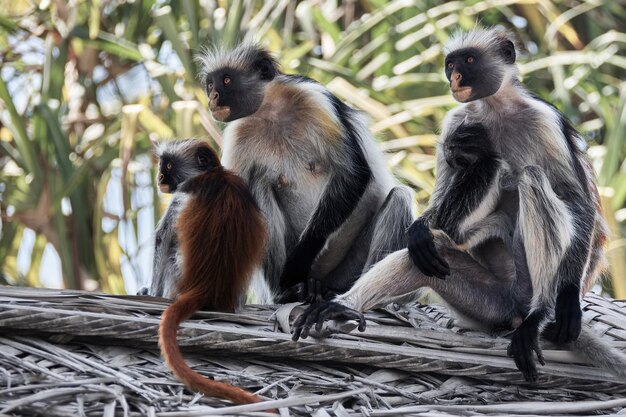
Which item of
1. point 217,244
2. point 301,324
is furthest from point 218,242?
point 301,324

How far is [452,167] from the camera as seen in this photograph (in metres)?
4.15

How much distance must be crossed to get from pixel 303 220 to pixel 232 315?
1241 mm

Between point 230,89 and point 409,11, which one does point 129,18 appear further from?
point 230,89

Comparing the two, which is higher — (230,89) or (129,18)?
(129,18)

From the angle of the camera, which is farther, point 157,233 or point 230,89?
point 230,89

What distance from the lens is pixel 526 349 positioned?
3721mm

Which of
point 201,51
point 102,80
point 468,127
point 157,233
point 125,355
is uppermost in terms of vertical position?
point 102,80

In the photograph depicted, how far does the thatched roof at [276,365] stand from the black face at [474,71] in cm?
92

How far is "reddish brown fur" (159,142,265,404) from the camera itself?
12.2 feet

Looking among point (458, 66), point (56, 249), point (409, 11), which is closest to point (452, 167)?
point (458, 66)

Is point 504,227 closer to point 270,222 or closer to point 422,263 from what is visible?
point 422,263

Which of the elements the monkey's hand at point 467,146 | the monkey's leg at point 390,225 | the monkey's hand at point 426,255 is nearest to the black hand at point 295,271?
the monkey's leg at point 390,225

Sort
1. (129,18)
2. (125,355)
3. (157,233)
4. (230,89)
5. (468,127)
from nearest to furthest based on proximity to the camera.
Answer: (125,355), (468,127), (157,233), (230,89), (129,18)

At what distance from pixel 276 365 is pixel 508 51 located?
1.68m
